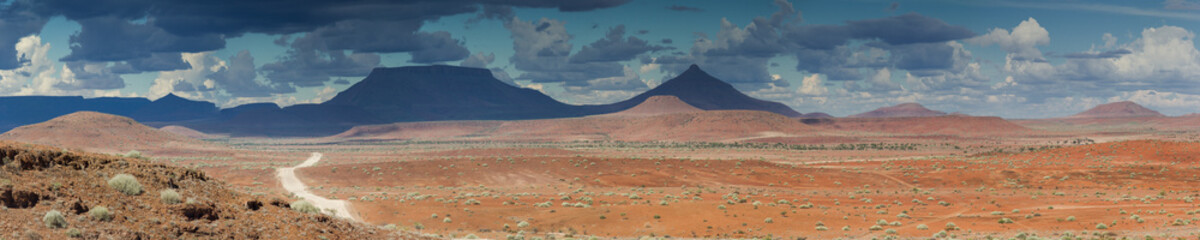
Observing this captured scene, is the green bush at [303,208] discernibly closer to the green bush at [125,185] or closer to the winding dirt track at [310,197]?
the green bush at [125,185]

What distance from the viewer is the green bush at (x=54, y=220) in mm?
11352

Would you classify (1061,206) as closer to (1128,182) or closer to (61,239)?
(1128,182)

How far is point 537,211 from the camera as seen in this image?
115ft

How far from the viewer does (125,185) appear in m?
13.1

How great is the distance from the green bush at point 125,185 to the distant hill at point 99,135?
119 m

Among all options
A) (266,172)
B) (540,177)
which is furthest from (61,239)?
(266,172)

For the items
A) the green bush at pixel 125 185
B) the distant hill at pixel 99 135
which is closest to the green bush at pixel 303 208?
the green bush at pixel 125 185

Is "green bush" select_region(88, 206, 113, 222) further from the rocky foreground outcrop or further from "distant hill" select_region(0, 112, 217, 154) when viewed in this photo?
"distant hill" select_region(0, 112, 217, 154)

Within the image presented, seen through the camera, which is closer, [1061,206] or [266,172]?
[1061,206]

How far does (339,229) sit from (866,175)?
52810 millimetres

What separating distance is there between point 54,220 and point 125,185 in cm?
177

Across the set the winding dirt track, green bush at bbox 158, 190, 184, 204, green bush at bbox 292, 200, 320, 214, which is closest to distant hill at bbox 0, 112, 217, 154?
the winding dirt track

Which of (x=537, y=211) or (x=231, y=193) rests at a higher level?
(x=231, y=193)

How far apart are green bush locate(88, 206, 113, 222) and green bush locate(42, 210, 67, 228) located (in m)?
0.51
